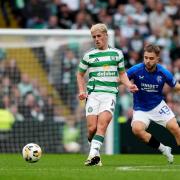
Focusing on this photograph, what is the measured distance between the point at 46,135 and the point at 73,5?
5.46 meters

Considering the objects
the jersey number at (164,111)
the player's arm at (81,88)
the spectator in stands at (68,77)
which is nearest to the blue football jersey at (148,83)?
the jersey number at (164,111)

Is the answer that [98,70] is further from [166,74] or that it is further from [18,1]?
[18,1]

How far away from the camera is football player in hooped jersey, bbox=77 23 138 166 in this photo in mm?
12109

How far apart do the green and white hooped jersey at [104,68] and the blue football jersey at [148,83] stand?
71cm

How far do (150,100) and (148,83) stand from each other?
28 centimetres

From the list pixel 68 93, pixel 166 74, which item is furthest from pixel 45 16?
pixel 166 74

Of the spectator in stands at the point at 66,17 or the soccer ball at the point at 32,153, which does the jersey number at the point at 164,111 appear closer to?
the soccer ball at the point at 32,153

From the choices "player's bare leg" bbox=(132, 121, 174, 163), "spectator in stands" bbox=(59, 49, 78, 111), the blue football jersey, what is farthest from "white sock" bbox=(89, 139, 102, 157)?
"spectator in stands" bbox=(59, 49, 78, 111)

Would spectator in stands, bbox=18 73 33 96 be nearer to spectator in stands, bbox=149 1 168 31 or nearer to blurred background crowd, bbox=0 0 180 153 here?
blurred background crowd, bbox=0 0 180 153

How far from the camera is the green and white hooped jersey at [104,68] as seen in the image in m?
12.3

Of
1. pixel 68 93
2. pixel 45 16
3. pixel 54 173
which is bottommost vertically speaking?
pixel 54 173

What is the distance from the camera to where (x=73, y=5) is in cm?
2264

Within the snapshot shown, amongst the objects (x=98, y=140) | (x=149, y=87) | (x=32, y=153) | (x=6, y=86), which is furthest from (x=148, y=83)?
(x=6, y=86)

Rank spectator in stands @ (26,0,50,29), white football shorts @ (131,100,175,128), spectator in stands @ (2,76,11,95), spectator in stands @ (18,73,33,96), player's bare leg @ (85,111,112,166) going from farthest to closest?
spectator in stands @ (26,0,50,29), spectator in stands @ (2,76,11,95), spectator in stands @ (18,73,33,96), white football shorts @ (131,100,175,128), player's bare leg @ (85,111,112,166)
